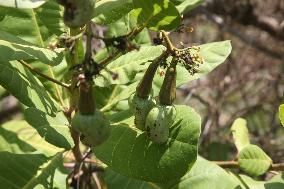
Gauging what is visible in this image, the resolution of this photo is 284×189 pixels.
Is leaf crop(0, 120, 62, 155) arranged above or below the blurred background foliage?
above

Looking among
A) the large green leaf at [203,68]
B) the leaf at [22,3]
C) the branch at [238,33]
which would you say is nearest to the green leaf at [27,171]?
the large green leaf at [203,68]

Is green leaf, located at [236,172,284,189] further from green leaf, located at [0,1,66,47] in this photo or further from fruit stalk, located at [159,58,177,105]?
green leaf, located at [0,1,66,47]

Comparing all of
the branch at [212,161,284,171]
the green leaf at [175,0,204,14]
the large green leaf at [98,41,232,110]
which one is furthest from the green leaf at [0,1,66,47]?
the branch at [212,161,284,171]

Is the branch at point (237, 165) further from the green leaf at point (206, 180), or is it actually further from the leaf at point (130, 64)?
the leaf at point (130, 64)

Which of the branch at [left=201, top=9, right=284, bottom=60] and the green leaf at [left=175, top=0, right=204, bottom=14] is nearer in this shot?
the green leaf at [left=175, top=0, right=204, bottom=14]

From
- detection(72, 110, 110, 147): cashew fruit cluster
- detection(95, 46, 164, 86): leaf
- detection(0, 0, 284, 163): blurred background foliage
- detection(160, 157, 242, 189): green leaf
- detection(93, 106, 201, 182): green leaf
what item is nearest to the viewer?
detection(72, 110, 110, 147): cashew fruit cluster

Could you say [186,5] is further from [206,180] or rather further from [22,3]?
[22,3]

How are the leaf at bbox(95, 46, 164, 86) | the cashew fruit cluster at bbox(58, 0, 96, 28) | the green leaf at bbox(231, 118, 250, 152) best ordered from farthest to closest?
1. the green leaf at bbox(231, 118, 250, 152)
2. the leaf at bbox(95, 46, 164, 86)
3. the cashew fruit cluster at bbox(58, 0, 96, 28)
